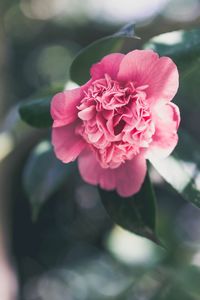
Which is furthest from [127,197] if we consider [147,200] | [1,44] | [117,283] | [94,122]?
[1,44]

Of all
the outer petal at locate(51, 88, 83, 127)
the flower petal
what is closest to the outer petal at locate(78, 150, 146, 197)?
the flower petal

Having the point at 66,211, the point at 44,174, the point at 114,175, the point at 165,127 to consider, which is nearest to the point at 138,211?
the point at 114,175

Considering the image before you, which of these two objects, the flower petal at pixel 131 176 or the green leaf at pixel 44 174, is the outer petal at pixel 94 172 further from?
the green leaf at pixel 44 174

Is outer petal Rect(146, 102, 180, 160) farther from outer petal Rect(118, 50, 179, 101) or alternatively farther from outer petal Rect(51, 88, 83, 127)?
outer petal Rect(51, 88, 83, 127)

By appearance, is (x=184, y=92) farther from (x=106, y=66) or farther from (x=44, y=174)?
(x=44, y=174)

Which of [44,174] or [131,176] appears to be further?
[44,174]

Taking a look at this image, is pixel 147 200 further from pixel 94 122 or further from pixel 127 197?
pixel 94 122

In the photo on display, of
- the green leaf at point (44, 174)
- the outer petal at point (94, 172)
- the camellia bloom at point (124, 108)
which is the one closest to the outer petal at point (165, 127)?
the camellia bloom at point (124, 108)
